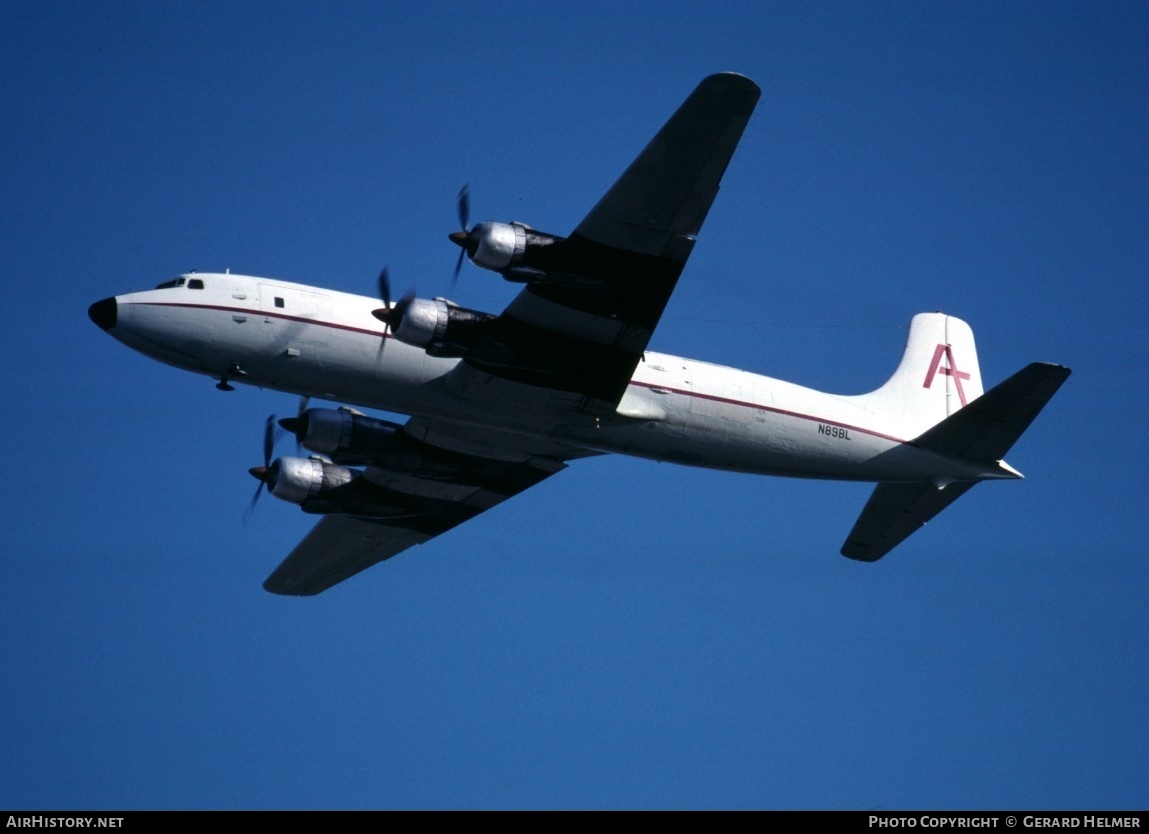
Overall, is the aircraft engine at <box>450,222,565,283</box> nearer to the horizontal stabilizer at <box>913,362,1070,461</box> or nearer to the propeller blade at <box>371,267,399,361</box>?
the propeller blade at <box>371,267,399,361</box>

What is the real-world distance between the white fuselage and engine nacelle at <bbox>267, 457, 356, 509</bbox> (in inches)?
202

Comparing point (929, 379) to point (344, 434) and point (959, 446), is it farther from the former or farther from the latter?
point (344, 434)

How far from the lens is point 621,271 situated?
88.7 feet

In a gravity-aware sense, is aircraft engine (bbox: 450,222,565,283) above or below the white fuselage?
above

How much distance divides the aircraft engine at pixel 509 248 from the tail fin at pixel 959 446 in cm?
1044

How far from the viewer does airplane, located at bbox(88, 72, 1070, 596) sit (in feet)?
87.2

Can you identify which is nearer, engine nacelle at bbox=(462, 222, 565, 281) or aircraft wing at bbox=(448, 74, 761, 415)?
aircraft wing at bbox=(448, 74, 761, 415)

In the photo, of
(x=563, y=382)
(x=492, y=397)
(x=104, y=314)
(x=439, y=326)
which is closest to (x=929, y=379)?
(x=563, y=382)

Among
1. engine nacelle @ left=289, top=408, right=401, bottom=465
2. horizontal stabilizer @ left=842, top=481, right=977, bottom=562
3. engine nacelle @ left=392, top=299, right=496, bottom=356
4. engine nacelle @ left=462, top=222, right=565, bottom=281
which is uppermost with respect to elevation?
engine nacelle @ left=462, top=222, right=565, bottom=281

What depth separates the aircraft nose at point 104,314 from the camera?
27.6 m

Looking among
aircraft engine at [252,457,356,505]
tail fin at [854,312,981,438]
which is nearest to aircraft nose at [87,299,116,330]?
aircraft engine at [252,457,356,505]

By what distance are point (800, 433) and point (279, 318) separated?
1168cm
